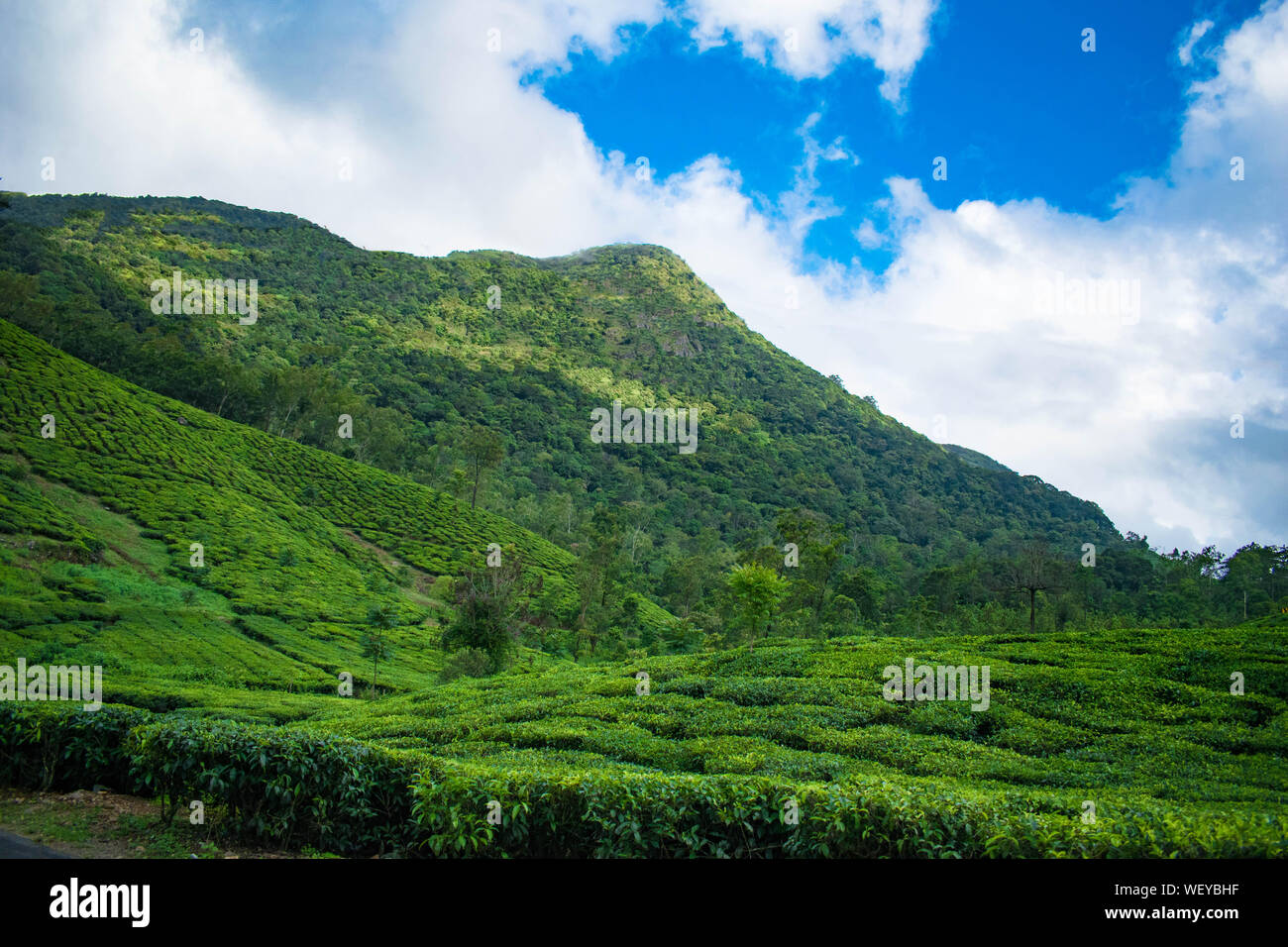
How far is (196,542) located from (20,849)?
3637 cm

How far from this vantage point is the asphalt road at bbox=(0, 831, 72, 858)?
7.72 m

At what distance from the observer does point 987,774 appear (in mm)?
13703

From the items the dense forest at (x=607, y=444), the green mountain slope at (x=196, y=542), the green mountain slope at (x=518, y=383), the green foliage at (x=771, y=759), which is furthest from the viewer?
the green mountain slope at (x=518, y=383)

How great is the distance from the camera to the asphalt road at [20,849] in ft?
25.3

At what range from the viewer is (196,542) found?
39656 millimetres

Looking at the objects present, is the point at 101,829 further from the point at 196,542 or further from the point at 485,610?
the point at 196,542

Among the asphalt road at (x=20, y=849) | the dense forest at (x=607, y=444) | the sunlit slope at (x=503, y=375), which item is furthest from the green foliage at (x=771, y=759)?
the sunlit slope at (x=503, y=375)

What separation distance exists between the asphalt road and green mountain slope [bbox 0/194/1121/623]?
5565 cm

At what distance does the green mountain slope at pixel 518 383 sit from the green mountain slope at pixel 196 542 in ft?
44.1

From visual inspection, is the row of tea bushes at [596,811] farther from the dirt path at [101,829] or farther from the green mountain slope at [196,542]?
the green mountain slope at [196,542]

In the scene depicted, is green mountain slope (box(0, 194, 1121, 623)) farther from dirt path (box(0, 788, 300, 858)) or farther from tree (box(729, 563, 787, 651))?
dirt path (box(0, 788, 300, 858))

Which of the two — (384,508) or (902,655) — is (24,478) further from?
(902,655)
